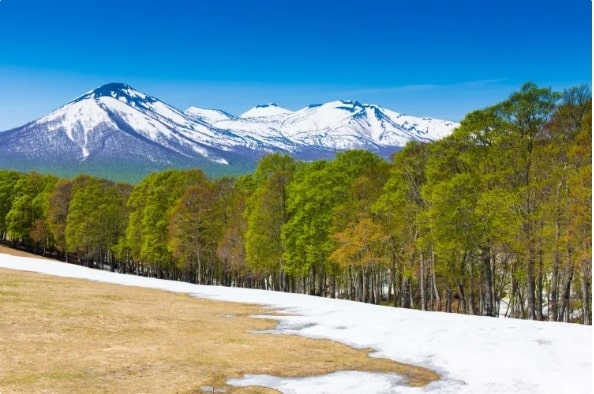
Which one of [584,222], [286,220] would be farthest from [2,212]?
[584,222]

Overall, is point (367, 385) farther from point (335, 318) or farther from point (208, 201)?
point (208, 201)

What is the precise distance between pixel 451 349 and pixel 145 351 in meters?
11.4

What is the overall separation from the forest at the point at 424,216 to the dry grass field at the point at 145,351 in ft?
54.5

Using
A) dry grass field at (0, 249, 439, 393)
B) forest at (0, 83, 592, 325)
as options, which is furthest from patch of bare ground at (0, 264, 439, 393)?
forest at (0, 83, 592, 325)

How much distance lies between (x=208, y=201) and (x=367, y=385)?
50.4 metres

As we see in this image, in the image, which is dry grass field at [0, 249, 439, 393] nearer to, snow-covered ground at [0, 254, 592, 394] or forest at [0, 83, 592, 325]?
snow-covered ground at [0, 254, 592, 394]

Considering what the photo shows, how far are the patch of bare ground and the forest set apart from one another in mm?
16475

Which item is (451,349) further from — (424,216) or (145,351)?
(424,216)

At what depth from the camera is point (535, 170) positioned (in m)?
32.2

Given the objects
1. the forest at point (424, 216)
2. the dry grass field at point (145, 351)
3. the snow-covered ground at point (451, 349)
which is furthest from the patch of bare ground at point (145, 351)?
the forest at point (424, 216)

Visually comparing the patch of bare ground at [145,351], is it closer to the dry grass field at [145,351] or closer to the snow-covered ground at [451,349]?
the dry grass field at [145,351]

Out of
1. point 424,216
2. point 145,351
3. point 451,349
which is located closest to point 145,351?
point 145,351

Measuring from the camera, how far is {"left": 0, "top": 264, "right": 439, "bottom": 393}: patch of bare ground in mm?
14078

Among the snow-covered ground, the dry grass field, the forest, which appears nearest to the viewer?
the dry grass field
